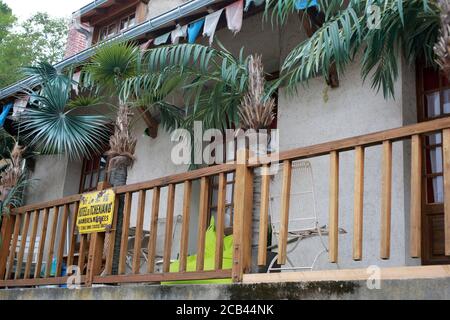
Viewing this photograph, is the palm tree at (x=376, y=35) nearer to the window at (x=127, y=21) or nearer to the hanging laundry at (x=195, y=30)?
the hanging laundry at (x=195, y=30)

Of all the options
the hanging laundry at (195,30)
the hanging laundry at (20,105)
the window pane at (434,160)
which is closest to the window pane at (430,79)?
the window pane at (434,160)

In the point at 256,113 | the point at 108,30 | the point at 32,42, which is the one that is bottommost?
the point at 256,113

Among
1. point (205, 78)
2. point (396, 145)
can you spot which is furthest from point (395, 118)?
point (205, 78)

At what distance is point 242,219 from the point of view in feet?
12.6

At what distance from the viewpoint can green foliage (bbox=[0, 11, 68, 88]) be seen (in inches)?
810

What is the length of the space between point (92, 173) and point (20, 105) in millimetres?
2092

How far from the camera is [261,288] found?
11.4 feet

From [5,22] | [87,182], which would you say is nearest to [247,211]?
[87,182]

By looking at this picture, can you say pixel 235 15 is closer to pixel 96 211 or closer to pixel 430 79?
pixel 430 79

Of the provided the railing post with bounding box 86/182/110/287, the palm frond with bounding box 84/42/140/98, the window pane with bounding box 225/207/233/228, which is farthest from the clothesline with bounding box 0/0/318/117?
the railing post with bounding box 86/182/110/287

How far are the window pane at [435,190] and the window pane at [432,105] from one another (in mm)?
664

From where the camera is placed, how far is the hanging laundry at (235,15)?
18.7ft

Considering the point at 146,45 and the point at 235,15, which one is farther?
the point at 146,45
